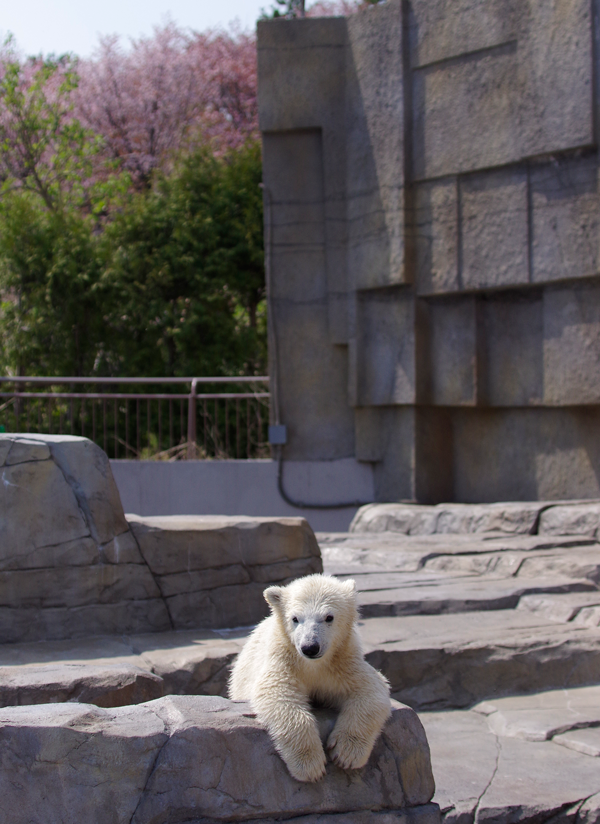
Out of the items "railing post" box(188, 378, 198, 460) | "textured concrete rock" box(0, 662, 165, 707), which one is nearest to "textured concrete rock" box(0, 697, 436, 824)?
"textured concrete rock" box(0, 662, 165, 707)

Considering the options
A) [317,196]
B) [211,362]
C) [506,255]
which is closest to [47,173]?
[211,362]

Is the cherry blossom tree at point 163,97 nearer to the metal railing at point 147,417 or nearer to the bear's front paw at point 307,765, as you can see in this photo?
the metal railing at point 147,417

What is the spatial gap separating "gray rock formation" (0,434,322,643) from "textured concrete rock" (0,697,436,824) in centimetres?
207

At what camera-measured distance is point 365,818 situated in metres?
2.42

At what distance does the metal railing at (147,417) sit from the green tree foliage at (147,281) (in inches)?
21.4

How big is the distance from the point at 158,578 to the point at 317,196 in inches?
214

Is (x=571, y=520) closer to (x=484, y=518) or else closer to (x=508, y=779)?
(x=484, y=518)

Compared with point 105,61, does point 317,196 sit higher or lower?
lower

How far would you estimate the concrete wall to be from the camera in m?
8.85

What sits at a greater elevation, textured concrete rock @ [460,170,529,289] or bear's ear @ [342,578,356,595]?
textured concrete rock @ [460,170,529,289]

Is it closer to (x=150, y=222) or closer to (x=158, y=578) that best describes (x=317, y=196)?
(x=150, y=222)

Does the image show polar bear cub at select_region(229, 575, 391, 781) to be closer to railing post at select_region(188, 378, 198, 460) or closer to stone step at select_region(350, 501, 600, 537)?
stone step at select_region(350, 501, 600, 537)

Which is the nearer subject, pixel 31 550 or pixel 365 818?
pixel 365 818

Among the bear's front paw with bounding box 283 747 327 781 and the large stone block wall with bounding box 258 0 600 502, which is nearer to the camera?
the bear's front paw with bounding box 283 747 327 781
